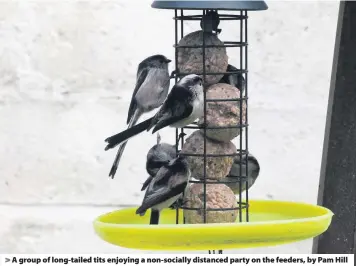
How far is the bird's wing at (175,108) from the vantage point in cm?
164

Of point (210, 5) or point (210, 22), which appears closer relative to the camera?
point (210, 5)

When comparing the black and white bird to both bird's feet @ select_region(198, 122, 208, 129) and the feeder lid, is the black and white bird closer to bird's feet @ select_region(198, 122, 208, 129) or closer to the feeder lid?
bird's feet @ select_region(198, 122, 208, 129)

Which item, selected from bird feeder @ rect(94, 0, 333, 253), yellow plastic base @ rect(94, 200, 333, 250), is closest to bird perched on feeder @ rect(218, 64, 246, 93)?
bird feeder @ rect(94, 0, 333, 253)

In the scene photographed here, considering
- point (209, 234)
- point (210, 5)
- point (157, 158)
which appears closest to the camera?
point (209, 234)

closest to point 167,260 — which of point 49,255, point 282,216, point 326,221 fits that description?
point 49,255

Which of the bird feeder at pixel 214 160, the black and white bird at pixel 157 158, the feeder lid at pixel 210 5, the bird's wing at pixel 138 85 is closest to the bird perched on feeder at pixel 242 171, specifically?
the bird feeder at pixel 214 160

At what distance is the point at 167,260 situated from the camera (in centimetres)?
259

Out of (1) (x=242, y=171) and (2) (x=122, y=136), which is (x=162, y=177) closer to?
(2) (x=122, y=136)

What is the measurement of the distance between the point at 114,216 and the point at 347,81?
1.89ft

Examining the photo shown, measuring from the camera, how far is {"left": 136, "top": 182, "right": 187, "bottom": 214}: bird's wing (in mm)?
1631

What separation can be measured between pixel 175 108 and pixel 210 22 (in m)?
0.20

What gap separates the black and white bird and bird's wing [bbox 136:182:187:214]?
16 cm

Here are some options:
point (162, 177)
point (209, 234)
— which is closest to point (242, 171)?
point (162, 177)

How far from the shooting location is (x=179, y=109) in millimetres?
1657
